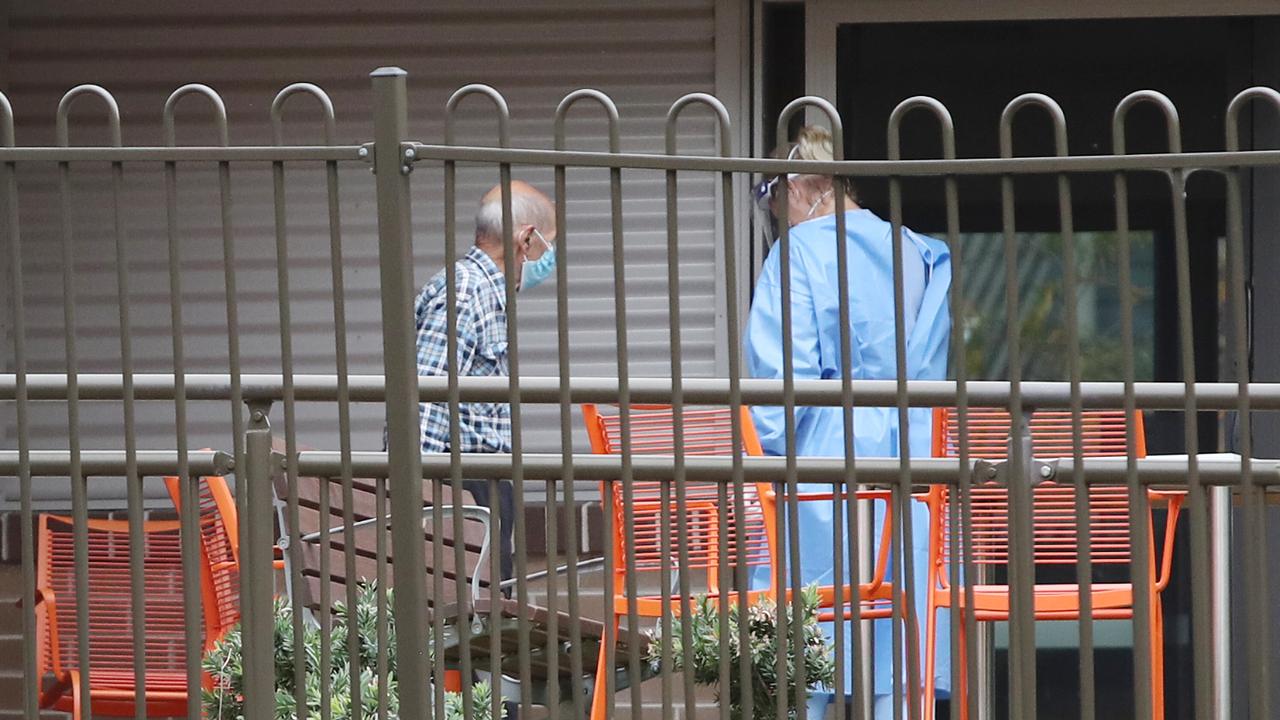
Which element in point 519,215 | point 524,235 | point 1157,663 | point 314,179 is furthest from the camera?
point 314,179

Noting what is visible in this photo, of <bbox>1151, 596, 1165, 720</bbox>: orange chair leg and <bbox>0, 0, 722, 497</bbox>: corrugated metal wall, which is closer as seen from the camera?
<bbox>1151, 596, 1165, 720</bbox>: orange chair leg

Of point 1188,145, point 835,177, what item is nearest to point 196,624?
point 835,177

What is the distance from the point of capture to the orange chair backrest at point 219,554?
4.45 metres

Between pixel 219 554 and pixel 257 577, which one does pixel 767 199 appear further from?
pixel 257 577

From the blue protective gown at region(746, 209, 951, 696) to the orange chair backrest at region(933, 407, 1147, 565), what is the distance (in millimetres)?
493

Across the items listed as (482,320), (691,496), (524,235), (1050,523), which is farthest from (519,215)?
(1050,523)

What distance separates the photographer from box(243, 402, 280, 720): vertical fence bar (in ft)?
9.54

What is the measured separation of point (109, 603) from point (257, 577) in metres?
2.58

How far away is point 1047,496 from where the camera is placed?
456 cm

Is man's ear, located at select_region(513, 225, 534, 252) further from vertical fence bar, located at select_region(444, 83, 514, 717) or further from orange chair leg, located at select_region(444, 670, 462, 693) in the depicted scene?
vertical fence bar, located at select_region(444, 83, 514, 717)

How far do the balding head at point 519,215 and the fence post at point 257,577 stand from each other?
2567 mm

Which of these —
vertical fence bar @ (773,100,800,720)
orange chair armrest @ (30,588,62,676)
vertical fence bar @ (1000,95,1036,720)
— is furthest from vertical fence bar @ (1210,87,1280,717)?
orange chair armrest @ (30,588,62,676)

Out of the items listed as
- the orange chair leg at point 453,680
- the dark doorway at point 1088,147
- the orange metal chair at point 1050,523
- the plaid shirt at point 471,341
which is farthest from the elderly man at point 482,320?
the dark doorway at point 1088,147

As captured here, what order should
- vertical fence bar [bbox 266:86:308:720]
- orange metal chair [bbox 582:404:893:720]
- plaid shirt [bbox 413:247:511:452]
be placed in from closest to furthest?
vertical fence bar [bbox 266:86:308:720] < orange metal chair [bbox 582:404:893:720] < plaid shirt [bbox 413:247:511:452]
